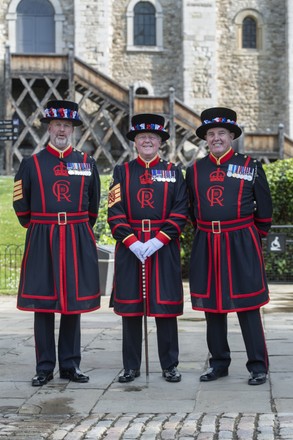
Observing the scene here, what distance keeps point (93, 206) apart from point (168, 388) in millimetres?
1652

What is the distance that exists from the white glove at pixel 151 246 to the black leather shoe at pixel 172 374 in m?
0.92

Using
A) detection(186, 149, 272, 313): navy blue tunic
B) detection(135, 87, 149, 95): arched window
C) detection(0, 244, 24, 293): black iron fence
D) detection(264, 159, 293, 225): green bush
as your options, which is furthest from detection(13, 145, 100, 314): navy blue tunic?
detection(135, 87, 149, 95): arched window

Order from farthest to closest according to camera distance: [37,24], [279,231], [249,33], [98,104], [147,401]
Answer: [249,33], [37,24], [98,104], [279,231], [147,401]

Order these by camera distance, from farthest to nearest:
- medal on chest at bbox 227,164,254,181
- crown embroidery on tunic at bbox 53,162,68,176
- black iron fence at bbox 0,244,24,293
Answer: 1. black iron fence at bbox 0,244,24,293
2. crown embroidery on tunic at bbox 53,162,68,176
3. medal on chest at bbox 227,164,254,181

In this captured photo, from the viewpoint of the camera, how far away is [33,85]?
2916cm

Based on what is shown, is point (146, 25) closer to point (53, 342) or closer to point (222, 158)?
point (222, 158)

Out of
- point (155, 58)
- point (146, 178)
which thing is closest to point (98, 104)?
point (155, 58)

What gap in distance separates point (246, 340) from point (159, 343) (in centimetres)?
69

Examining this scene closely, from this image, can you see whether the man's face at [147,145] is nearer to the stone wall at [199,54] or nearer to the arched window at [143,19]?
the stone wall at [199,54]

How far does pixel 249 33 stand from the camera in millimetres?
32906

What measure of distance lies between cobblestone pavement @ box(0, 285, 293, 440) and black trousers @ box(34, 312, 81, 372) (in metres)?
0.17

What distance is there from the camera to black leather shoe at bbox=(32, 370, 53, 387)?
666cm

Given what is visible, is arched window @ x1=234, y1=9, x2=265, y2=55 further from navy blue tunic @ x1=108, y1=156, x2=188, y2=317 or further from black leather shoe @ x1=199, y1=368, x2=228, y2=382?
black leather shoe @ x1=199, y1=368, x2=228, y2=382

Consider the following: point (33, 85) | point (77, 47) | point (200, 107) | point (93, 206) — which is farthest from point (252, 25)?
point (93, 206)
